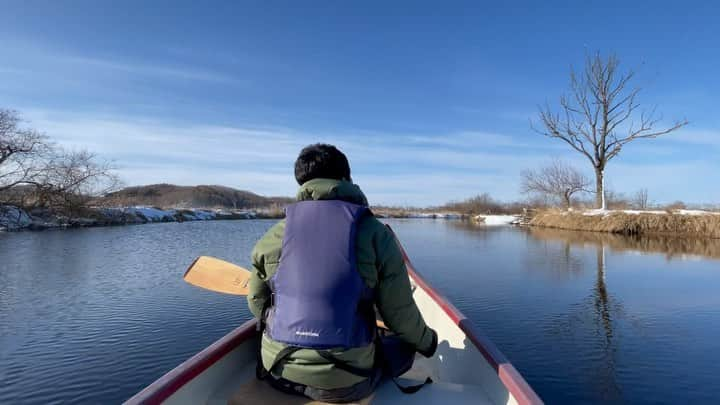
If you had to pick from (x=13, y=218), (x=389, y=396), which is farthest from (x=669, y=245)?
(x=13, y=218)

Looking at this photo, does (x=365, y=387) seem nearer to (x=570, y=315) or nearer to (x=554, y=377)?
(x=554, y=377)

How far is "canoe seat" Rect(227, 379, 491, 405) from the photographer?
201cm

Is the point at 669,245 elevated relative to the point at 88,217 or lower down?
lower down

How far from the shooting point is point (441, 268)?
34.0 ft

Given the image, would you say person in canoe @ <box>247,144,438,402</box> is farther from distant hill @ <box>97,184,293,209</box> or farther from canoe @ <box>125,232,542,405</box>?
distant hill @ <box>97,184,293,209</box>

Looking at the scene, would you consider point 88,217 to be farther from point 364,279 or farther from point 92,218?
point 364,279

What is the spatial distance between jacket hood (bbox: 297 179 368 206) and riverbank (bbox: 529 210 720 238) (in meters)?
21.4

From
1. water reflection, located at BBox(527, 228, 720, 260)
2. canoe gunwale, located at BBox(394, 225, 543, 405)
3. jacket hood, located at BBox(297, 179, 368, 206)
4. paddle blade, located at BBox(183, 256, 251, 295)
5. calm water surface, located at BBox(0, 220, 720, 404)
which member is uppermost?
jacket hood, located at BBox(297, 179, 368, 206)

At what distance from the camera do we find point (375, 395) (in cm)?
243

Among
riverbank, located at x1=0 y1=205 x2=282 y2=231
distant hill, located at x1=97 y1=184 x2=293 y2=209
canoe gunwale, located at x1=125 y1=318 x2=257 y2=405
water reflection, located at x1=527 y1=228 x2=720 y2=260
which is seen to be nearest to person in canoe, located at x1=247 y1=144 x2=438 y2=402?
canoe gunwale, located at x1=125 y1=318 x2=257 y2=405

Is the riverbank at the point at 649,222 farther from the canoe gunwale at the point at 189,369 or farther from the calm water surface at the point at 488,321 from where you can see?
the canoe gunwale at the point at 189,369

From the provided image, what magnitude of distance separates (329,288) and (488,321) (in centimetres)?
476

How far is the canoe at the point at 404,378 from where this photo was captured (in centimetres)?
203

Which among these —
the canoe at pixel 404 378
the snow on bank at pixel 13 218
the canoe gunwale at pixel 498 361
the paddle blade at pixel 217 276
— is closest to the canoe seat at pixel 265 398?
the canoe at pixel 404 378
